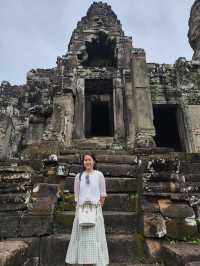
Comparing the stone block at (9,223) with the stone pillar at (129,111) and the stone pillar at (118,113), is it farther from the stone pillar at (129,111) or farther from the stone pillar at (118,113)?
the stone pillar at (118,113)

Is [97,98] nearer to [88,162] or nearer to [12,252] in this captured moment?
[88,162]

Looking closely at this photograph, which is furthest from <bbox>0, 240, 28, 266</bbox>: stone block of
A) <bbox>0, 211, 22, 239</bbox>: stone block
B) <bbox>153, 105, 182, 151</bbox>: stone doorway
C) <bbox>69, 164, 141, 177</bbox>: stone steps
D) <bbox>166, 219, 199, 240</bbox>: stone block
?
<bbox>153, 105, 182, 151</bbox>: stone doorway

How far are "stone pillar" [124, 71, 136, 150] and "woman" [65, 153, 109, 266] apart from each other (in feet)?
21.3

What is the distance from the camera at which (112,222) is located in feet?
13.4

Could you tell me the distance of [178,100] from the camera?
488 inches

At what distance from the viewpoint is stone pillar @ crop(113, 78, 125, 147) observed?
10.7 m

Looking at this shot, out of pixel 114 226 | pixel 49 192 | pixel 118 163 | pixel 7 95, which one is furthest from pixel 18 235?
pixel 7 95

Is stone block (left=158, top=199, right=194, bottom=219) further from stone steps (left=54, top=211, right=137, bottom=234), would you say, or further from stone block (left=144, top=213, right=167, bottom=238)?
stone steps (left=54, top=211, right=137, bottom=234)

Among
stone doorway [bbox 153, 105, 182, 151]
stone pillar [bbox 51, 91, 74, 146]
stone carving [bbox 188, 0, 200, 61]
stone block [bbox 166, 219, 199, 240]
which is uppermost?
stone carving [bbox 188, 0, 200, 61]

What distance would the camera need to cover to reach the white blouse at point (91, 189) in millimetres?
3295

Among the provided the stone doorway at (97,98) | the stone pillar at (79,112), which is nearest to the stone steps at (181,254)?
the stone pillar at (79,112)

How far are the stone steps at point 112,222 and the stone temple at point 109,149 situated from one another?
2 cm

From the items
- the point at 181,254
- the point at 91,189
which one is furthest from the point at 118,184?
the point at 181,254

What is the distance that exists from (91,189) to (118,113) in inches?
318
